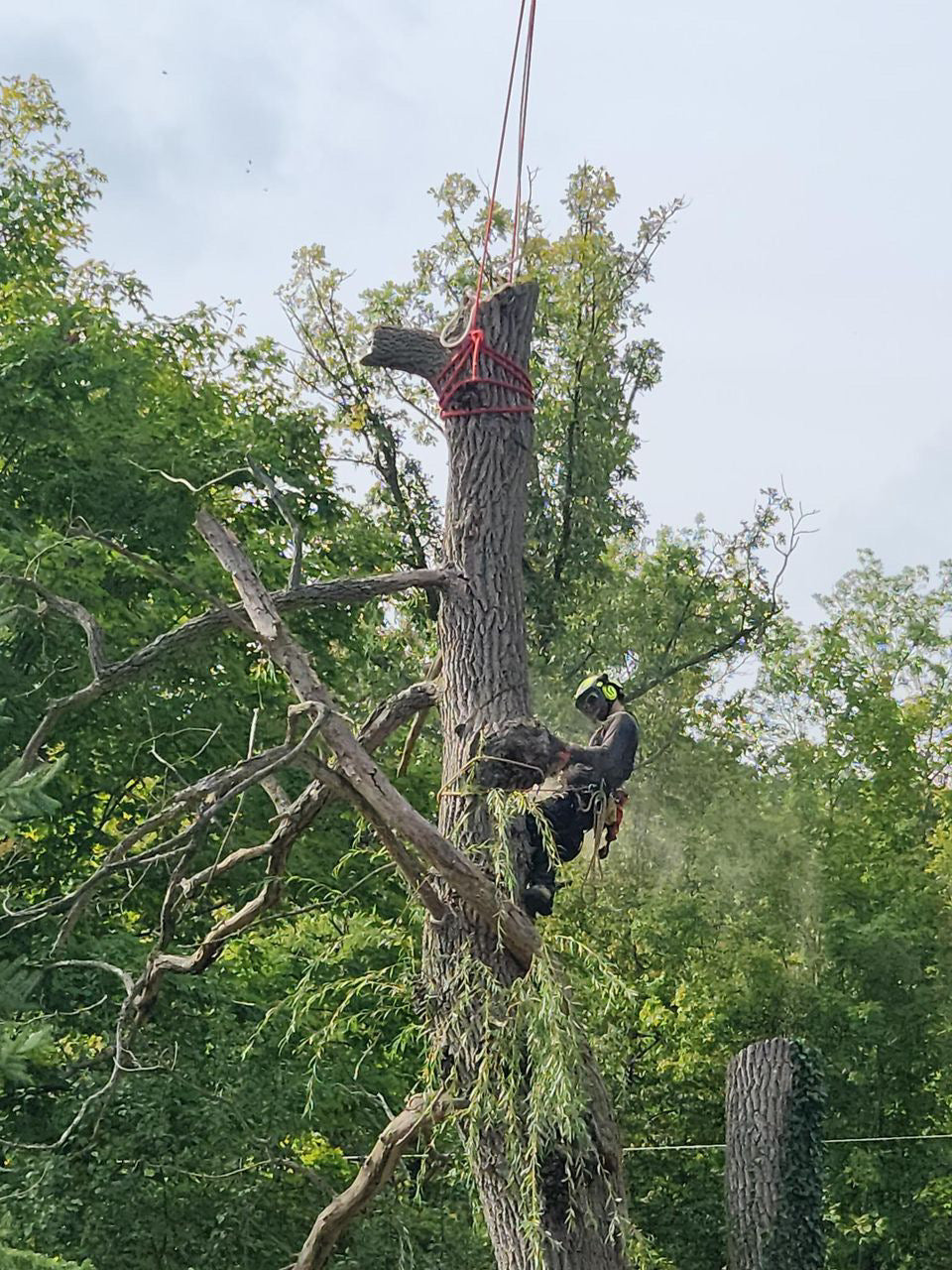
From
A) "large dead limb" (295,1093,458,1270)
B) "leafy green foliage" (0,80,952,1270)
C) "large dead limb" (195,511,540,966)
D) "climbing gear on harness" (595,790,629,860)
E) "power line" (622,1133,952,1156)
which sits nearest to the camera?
"large dead limb" (195,511,540,966)

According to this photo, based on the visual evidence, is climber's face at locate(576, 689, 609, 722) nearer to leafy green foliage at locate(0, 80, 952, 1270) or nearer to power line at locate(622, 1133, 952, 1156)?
leafy green foliage at locate(0, 80, 952, 1270)

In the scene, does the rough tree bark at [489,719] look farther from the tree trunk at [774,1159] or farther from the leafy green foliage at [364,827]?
the tree trunk at [774,1159]

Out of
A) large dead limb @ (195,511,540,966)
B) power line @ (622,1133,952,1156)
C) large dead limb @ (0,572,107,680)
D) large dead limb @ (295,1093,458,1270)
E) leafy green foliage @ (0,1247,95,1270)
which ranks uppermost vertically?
power line @ (622,1133,952,1156)

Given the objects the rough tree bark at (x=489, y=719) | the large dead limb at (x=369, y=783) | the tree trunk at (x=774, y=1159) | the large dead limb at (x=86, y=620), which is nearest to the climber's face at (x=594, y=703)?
the rough tree bark at (x=489, y=719)

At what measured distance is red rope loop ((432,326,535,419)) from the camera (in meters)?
5.92

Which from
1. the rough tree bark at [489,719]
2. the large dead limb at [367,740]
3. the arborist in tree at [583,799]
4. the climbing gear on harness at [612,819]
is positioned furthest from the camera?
the large dead limb at [367,740]

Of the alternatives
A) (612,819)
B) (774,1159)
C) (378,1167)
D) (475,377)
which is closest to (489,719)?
(612,819)

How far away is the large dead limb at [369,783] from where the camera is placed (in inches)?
194

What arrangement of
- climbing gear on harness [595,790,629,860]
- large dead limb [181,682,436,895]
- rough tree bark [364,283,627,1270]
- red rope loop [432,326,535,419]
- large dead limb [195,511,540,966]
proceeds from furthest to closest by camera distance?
red rope loop [432,326,535,419], large dead limb [181,682,436,895], climbing gear on harness [595,790,629,860], rough tree bark [364,283,627,1270], large dead limb [195,511,540,966]

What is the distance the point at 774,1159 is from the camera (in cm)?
916

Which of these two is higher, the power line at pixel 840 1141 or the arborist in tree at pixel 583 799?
the power line at pixel 840 1141

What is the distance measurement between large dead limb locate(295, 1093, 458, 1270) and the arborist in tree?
70 centimetres

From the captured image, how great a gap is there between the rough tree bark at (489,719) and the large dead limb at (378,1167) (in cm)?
14

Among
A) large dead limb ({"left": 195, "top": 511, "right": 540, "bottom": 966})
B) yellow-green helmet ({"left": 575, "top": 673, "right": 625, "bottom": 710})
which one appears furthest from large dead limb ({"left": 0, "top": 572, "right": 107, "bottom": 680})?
yellow-green helmet ({"left": 575, "top": 673, "right": 625, "bottom": 710})
